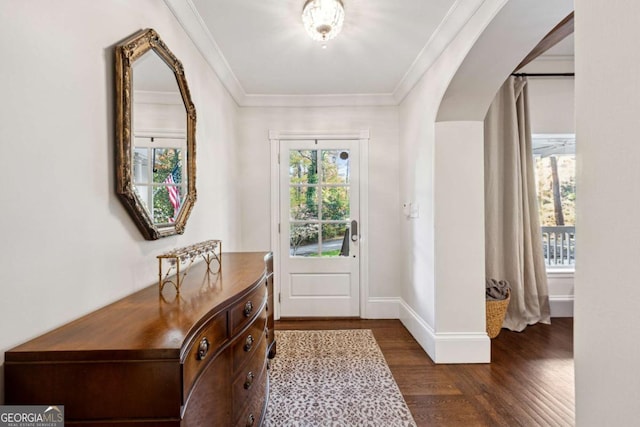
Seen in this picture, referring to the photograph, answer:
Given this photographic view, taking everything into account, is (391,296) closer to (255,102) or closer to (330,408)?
(330,408)

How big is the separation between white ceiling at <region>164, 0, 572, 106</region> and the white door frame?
0.35 m

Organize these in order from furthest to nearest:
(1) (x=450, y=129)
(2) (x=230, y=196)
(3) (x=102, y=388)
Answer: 1. (2) (x=230, y=196)
2. (1) (x=450, y=129)
3. (3) (x=102, y=388)

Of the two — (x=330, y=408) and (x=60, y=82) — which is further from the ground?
(x=60, y=82)

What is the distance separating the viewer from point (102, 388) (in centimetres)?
79

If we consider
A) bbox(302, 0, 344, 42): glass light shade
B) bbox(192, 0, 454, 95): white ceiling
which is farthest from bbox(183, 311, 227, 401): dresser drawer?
bbox(192, 0, 454, 95): white ceiling

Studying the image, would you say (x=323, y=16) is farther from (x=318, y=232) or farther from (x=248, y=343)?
(x=318, y=232)

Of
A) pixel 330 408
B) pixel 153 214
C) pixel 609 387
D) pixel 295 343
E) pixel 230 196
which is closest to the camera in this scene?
pixel 609 387

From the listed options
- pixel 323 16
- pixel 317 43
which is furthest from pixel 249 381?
pixel 317 43

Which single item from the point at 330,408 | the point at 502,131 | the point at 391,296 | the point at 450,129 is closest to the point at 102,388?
the point at 330,408

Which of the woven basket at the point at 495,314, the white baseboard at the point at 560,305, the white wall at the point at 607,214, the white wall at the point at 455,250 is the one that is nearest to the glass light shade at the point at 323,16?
the white wall at the point at 455,250

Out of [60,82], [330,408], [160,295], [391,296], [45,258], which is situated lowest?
[330,408]

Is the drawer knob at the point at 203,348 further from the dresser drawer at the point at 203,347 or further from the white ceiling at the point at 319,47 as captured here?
the white ceiling at the point at 319,47

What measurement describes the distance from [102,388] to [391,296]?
10.0ft

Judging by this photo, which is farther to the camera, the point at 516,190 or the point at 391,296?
the point at 391,296
